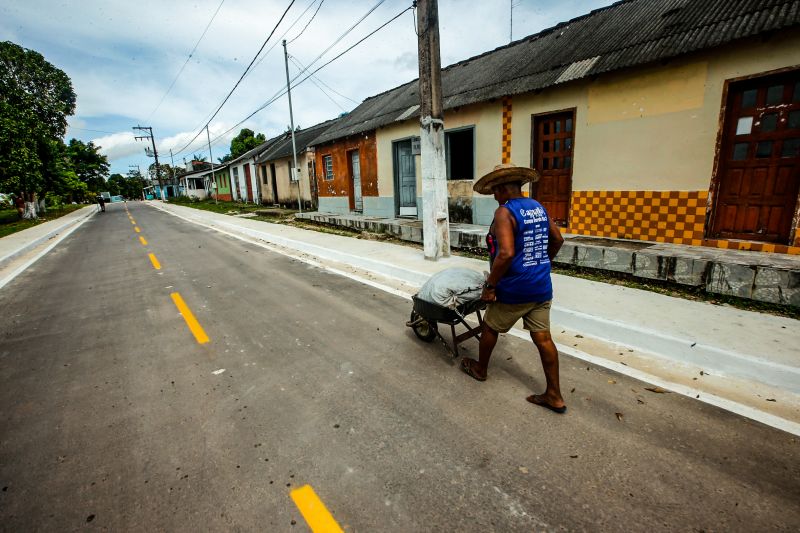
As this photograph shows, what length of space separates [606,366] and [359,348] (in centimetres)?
252

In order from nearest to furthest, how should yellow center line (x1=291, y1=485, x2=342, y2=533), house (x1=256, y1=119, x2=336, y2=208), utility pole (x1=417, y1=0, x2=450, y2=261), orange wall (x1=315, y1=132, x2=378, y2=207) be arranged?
yellow center line (x1=291, y1=485, x2=342, y2=533)
utility pole (x1=417, y1=0, x2=450, y2=261)
orange wall (x1=315, y1=132, x2=378, y2=207)
house (x1=256, y1=119, x2=336, y2=208)

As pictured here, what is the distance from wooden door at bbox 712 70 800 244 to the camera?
5820 millimetres

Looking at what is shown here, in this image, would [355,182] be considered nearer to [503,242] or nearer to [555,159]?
[555,159]

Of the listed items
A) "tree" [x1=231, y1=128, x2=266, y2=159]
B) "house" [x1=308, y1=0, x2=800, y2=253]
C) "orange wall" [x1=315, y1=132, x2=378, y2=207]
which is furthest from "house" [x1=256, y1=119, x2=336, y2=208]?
"tree" [x1=231, y1=128, x2=266, y2=159]

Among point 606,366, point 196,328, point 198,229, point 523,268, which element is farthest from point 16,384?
point 198,229

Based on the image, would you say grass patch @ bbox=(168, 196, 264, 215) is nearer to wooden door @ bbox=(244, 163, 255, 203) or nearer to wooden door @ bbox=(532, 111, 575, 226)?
wooden door @ bbox=(244, 163, 255, 203)

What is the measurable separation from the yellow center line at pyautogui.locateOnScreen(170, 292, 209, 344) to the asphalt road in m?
0.16

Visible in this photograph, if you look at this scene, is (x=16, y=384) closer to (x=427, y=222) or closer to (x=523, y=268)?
(x=523, y=268)

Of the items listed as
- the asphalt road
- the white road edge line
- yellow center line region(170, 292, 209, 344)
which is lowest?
the asphalt road

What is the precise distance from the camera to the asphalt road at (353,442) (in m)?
2.08

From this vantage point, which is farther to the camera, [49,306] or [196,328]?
[49,306]

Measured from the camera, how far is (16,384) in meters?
3.62

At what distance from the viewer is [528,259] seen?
116 inches

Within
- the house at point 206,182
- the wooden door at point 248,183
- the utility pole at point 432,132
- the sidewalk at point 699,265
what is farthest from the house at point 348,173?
the house at point 206,182
